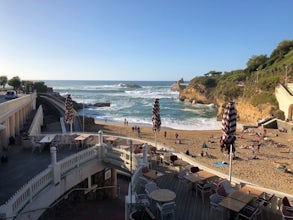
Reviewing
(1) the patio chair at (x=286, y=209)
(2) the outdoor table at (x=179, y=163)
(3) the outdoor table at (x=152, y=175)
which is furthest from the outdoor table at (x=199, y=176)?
(1) the patio chair at (x=286, y=209)

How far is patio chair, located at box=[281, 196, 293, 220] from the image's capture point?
22.4 ft

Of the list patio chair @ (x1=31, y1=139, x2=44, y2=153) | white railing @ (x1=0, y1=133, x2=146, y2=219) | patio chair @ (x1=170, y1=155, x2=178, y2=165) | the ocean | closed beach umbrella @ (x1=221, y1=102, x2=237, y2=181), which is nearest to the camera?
white railing @ (x1=0, y1=133, x2=146, y2=219)

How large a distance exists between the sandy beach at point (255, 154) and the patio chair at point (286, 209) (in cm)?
625

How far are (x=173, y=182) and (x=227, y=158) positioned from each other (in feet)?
38.0

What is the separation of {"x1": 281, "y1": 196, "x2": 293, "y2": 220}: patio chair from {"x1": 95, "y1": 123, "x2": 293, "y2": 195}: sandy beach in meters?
6.25

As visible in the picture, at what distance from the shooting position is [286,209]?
23.3 ft

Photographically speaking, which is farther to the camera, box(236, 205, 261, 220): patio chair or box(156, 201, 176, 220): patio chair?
box(156, 201, 176, 220): patio chair

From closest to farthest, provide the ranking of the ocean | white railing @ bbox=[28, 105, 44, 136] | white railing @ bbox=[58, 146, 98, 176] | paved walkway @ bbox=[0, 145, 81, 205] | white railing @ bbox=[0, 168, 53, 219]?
white railing @ bbox=[0, 168, 53, 219] → paved walkway @ bbox=[0, 145, 81, 205] → white railing @ bbox=[58, 146, 98, 176] → white railing @ bbox=[28, 105, 44, 136] → the ocean

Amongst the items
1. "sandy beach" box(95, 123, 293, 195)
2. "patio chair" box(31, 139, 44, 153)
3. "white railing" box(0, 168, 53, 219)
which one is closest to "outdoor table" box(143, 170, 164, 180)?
"white railing" box(0, 168, 53, 219)

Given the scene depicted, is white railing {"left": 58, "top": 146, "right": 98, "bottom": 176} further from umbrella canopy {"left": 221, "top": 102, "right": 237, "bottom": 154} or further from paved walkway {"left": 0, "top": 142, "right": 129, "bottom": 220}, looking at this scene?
umbrella canopy {"left": 221, "top": 102, "right": 237, "bottom": 154}

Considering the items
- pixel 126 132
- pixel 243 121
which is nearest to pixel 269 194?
pixel 126 132

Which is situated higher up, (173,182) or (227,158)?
(173,182)

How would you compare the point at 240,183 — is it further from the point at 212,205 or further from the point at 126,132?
the point at 126,132

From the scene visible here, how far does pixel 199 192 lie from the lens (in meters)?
9.13
